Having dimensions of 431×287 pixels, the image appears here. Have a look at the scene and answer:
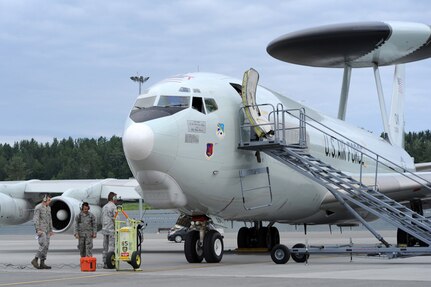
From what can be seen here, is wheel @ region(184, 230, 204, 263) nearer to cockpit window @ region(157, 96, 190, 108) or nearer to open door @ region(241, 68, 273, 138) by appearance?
open door @ region(241, 68, 273, 138)

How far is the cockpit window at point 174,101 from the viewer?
18.4m

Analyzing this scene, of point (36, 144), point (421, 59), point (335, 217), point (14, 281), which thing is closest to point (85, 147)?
point (36, 144)

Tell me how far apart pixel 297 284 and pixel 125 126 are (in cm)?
694

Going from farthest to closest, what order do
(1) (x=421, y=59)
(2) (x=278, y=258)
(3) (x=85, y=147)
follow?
(3) (x=85, y=147), (1) (x=421, y=59), (2) (x=278, y=258)

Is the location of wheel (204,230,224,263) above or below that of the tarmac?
above

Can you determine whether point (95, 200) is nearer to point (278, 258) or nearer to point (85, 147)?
point (278, 258)

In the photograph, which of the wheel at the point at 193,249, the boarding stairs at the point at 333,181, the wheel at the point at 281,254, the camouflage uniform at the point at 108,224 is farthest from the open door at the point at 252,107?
the camouflage uniform at the point at 108,224

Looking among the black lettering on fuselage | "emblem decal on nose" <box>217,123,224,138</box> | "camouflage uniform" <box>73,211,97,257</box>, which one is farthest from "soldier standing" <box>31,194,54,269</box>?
the black lettering on fuselage

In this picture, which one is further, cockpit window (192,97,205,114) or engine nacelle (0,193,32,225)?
engine nacelle (0,193,32,225)

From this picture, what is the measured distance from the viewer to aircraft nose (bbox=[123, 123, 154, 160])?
56.1ft

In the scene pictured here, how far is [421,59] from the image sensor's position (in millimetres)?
39688

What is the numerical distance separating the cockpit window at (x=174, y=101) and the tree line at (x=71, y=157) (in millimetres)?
92484

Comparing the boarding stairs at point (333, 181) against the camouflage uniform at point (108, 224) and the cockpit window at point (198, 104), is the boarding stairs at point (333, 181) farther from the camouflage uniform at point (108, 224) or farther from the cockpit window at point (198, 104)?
the camouflage uniform at point (108, 224)

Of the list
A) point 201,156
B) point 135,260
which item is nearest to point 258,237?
point 201,156
